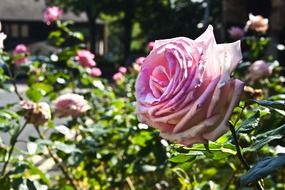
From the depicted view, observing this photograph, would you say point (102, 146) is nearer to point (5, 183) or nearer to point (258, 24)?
point (5, 183)

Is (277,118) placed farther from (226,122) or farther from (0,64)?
(0,64)

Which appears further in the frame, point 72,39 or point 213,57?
point 72,39

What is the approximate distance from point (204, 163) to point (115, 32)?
5125cm

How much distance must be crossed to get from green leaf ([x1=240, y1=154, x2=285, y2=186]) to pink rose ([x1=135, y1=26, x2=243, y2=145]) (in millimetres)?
158

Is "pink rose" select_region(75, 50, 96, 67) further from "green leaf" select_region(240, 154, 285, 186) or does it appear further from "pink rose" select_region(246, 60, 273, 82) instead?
"green leaf" select_region(240, 154, 285, 186)

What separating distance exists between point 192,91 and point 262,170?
25 centimetres

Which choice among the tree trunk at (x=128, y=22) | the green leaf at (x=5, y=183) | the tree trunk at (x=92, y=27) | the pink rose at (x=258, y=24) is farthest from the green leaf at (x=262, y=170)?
the tree trunk at (x=92, y=27)

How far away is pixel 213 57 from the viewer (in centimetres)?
102

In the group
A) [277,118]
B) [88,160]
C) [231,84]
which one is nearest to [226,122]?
[231,84]

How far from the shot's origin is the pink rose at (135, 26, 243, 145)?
0.96 m

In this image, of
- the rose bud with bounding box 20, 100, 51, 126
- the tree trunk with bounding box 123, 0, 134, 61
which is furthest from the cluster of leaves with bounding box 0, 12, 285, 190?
the tree trunk with bounding box 123, 0, 134, 61

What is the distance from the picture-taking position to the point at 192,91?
37.8 inches

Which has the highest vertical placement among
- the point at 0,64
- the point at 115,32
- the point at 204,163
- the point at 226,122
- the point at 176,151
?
the point at 226,122

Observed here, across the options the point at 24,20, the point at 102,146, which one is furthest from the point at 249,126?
the point at 24,20
